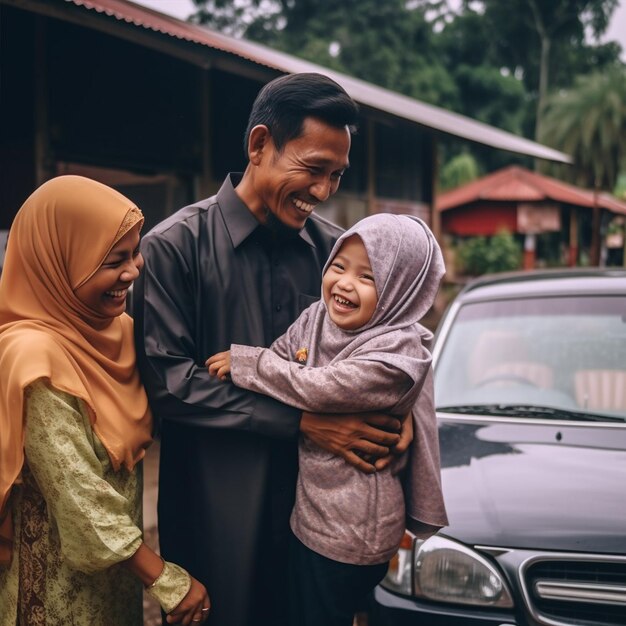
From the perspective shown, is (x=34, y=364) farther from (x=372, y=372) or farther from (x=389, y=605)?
(x=389, y=605)

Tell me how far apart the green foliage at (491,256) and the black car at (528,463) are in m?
15.0

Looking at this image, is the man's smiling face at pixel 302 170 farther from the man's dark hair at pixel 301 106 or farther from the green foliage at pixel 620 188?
the green foliage at pixel 620 188

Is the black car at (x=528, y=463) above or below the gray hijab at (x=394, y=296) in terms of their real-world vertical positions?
below

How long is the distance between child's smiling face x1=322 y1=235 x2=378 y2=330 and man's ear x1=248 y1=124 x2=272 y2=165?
346 millimetres

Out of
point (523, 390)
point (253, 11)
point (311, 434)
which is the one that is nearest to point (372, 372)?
point (311, 434)

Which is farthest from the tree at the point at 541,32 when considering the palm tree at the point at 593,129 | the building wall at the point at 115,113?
the building wall at the point at 115,113

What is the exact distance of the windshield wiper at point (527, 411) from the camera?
2.78 meters

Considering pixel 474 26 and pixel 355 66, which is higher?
pixel 474 26

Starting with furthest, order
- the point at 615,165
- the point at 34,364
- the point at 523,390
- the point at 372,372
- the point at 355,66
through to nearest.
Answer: the point at 615,165 < the point at 355,66 < the point at 523,390 < the point at 372,372 < the point at 34,364

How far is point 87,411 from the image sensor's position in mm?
1618

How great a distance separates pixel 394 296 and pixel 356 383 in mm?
231

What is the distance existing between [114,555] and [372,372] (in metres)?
0.68

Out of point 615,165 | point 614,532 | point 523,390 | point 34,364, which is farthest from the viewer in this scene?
point 615,165

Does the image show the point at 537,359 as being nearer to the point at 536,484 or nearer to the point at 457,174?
the point at 536,484
